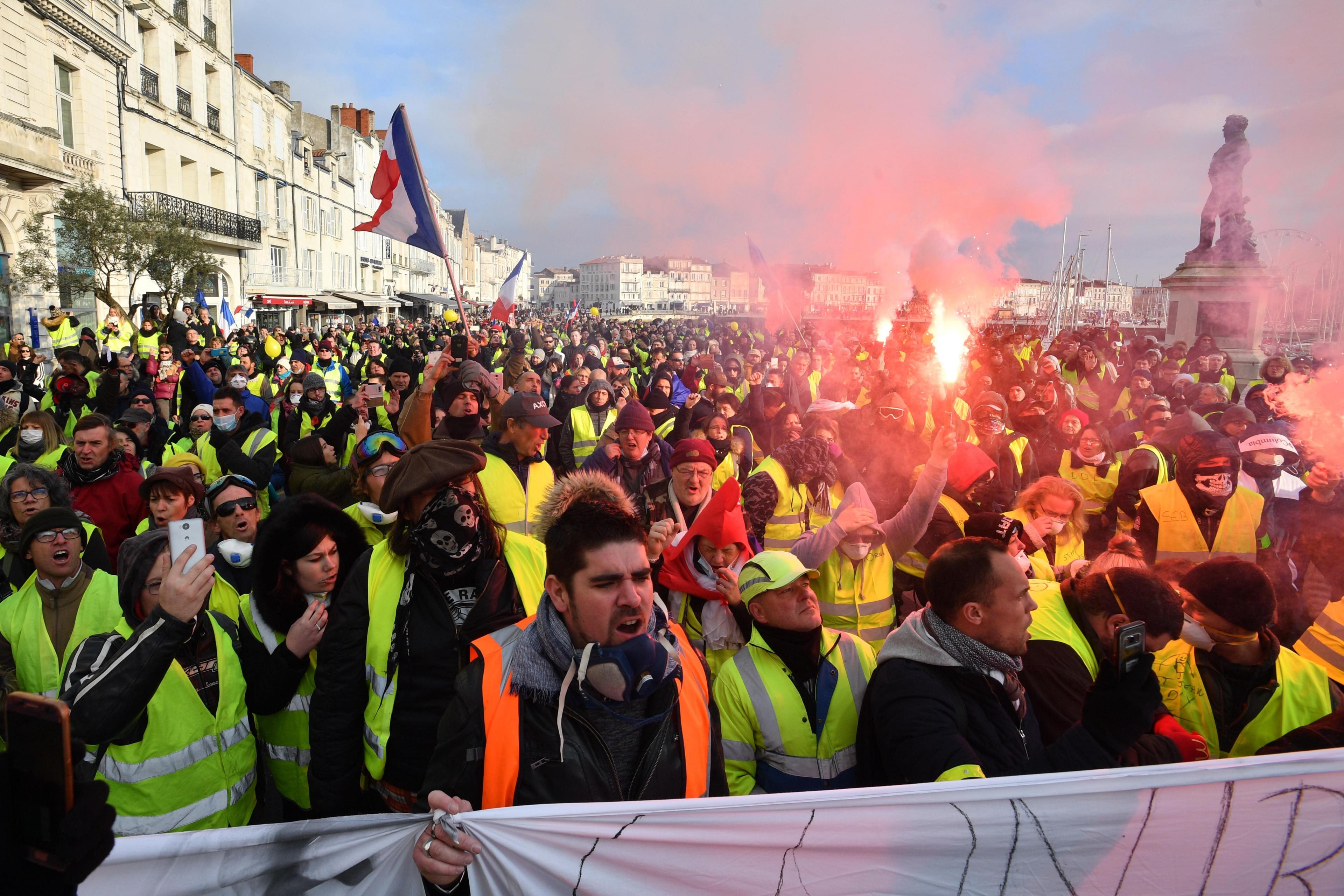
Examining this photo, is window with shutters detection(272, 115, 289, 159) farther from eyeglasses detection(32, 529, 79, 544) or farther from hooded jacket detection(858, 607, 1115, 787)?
hooded jacket detection(858, 607, 1115, 787)

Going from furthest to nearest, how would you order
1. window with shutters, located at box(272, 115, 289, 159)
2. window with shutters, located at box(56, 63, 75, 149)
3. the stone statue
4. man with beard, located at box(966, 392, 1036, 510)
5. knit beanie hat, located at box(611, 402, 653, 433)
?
window with shutters, located at box(272, 115, 289, 159) < window with shutters, located at box(56, 63, 75, 149) < the stone statue < man with beard, located at box(966, 392, 1036, 510) < knit beanie hat, located at box(611, 402, 653, 433)

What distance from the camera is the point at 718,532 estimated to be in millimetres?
3367

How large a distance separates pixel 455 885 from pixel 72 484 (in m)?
Result: 4.53

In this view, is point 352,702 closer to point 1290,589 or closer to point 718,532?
point 718,532

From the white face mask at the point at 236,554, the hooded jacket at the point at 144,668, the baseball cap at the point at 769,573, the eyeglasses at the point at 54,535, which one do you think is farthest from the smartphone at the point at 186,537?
the baseball cap at the point at 769,573

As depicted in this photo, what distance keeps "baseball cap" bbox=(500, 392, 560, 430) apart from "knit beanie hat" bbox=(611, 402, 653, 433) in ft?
2.78

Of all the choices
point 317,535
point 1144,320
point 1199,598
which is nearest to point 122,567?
point 317,535

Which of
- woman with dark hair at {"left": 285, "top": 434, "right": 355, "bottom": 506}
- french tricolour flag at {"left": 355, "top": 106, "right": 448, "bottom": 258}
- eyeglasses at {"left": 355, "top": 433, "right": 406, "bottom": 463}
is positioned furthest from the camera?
french tricolour flag at {"left": 355, "top": 106, "right": 448, "bottom": 258}

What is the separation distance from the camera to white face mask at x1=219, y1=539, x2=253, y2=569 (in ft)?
11.3

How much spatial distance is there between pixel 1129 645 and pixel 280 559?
283cm

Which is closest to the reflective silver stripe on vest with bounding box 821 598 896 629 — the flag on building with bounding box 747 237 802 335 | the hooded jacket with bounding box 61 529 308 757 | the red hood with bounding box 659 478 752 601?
the red hood with bounding box 659 478 752 601

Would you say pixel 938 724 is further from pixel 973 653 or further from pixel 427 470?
pixel 427 470

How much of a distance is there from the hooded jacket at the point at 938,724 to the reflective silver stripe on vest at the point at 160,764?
2190 mm

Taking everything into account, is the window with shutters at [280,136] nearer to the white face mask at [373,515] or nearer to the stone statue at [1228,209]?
the stone statue at [1228,209]
